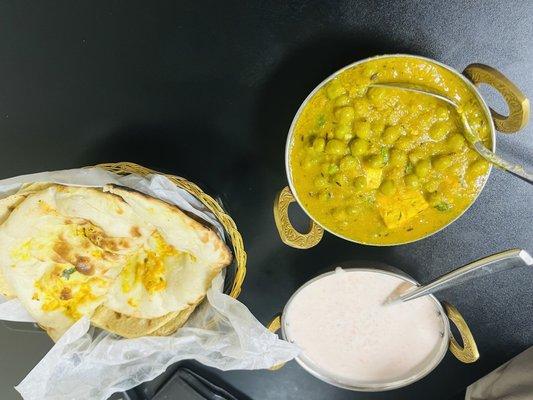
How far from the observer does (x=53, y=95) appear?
209 cm

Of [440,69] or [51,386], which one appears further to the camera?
[51,386]

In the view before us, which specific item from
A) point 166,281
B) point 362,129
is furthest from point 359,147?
point 166,281

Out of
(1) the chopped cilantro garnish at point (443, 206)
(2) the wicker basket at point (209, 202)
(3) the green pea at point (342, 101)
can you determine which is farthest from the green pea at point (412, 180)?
(2) the wicker basket at point (209, 202)

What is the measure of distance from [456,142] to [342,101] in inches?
15.3

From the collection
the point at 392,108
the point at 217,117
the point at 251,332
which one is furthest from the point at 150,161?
the point at 392,108

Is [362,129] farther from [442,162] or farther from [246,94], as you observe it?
[246,94]

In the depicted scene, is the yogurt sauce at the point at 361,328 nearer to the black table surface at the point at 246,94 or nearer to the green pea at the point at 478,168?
the black table surface at the point at 246,94

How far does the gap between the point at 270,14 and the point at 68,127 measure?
87 cm

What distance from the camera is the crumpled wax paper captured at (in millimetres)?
1867

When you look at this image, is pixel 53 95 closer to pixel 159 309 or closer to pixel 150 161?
pixel 150 161

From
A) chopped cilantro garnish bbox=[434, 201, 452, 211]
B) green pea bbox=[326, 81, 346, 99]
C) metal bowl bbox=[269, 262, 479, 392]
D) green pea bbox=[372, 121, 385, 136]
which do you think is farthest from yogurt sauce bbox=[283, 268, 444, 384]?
green pea bbox=[326, 81, 346, 99]

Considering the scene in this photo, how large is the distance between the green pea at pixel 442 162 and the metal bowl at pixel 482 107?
134mm

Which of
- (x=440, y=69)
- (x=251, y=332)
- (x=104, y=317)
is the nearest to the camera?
(x=440, y=69)

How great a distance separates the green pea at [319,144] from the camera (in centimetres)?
181
